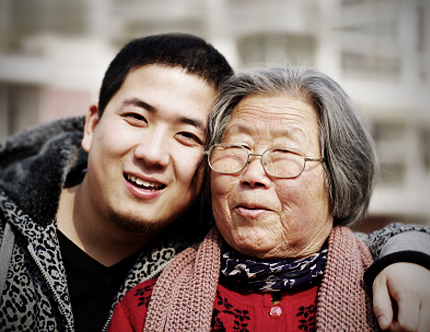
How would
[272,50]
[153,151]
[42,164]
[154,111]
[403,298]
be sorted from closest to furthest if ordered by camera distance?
[403,298] → [153,151] → [154,111] → [42,164] → [272,50]

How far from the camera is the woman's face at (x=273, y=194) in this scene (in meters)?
2.09

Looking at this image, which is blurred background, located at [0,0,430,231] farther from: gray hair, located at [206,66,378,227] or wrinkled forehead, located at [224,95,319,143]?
wrinkled forehead, located at [224,95,319,143]

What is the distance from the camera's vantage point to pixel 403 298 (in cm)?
171

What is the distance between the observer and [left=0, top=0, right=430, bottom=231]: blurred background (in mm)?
12797

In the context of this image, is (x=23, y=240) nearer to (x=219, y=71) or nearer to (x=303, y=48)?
(x=219, y=71)

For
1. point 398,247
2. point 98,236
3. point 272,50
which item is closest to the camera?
point 398,247

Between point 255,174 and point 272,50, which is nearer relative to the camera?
point 255,174

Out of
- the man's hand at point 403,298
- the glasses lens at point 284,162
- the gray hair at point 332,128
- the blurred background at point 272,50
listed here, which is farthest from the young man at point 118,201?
the blurred background at point 272,50

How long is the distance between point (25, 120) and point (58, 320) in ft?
38.3

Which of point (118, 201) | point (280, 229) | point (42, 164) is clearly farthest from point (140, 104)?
point (280, 229)

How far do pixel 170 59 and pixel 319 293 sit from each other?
5.48ft

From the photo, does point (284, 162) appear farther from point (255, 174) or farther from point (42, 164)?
point (42, 164)

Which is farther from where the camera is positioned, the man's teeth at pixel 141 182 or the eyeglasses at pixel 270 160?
the man's teeth at pixel 141 182

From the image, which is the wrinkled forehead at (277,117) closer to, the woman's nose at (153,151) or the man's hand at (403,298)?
the woman's nose at (153,151)
